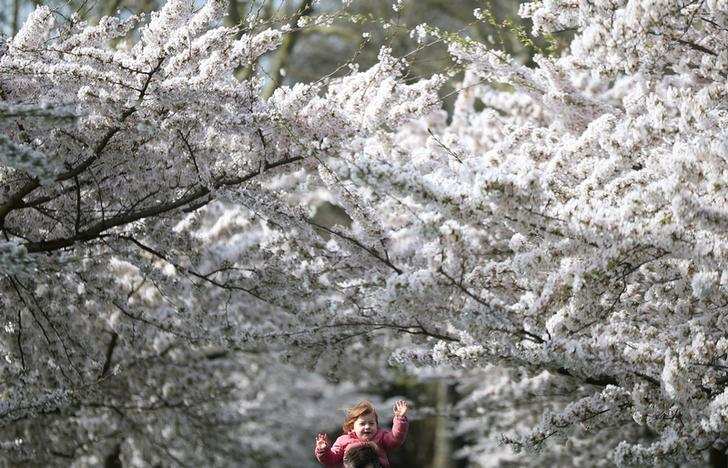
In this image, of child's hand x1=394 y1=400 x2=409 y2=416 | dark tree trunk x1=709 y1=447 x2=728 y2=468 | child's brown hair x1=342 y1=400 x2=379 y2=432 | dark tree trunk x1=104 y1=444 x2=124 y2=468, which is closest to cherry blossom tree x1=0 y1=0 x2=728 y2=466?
child's hand x1=394 y1=400 x2=409 y2=416

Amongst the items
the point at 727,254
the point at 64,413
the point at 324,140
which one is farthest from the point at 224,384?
the point at 727,254

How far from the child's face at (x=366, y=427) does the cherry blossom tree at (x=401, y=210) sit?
40cm

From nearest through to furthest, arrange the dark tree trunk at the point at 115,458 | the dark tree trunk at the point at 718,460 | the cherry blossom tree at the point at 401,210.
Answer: the cherry blossom tree at the point at 401,210 < the dark tree trunk at the point at 718,460 < the dark tree trunk at the point at 115,458

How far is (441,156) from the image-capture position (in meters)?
6.22

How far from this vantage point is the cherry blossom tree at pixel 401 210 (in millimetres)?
3863

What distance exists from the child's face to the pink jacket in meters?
0.03

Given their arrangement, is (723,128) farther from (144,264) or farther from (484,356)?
(144,264)

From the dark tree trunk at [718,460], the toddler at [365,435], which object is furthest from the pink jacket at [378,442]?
the dark tree trunk at [718,460]

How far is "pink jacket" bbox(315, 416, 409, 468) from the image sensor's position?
5.16 m

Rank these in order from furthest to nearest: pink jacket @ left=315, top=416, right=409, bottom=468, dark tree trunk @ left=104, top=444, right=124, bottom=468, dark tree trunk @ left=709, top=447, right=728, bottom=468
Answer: dark tree trunk @ left=104, top=444, right=124, bottom=468 → dark tree trunk @ left=709, top=447, right=728, bottom=468 → pink jacket @ left=315, top=416, right=409, bottom=468

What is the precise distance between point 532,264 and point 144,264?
247 cm

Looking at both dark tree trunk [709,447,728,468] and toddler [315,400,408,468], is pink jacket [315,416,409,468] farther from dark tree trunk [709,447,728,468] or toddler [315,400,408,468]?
dark tree trunk [709,447,728,468]

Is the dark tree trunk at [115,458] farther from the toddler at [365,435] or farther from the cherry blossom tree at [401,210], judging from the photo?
the toddler at [365,435]

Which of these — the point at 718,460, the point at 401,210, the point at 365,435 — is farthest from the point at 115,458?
the point at 718,460
